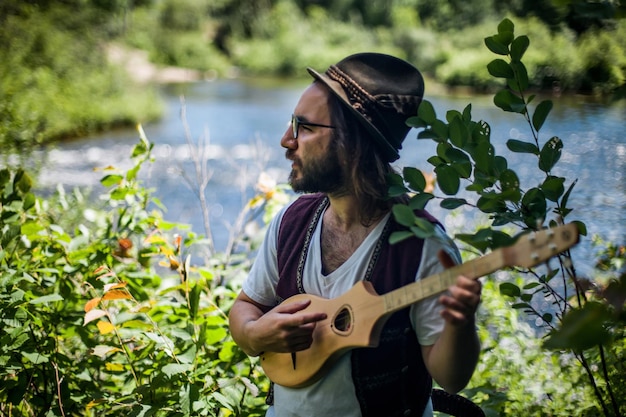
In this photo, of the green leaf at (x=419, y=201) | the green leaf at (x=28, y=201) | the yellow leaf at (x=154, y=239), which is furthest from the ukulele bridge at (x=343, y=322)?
the green leaf at (x=28, y=201)

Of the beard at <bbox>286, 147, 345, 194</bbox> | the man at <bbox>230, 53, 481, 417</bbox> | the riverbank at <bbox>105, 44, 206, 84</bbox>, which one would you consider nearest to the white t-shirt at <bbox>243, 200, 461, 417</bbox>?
the man at <bbox>230, 53, 481, 417</bbox>

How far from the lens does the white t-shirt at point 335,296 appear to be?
135 centimetres

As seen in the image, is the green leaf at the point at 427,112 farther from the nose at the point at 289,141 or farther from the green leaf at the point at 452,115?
the nose at the point at 289,141

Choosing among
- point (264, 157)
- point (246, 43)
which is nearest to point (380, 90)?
point (264, 157)

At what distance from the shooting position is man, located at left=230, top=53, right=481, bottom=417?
4.51 ft

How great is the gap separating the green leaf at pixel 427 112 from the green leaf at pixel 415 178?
0.35 ft

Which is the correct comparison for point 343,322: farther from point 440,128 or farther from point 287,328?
point 440,128

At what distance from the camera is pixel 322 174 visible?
1.46 metres

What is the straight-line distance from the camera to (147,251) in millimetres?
2295

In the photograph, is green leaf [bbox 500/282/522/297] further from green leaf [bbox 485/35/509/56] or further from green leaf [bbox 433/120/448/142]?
green leaf [bbox 485/35/509/56]

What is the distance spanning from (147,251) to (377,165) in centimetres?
110

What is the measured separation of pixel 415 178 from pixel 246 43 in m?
34.9

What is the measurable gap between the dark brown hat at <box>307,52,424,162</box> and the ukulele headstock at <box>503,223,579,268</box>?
1.57ft

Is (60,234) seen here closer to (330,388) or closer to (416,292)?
(330,388)
